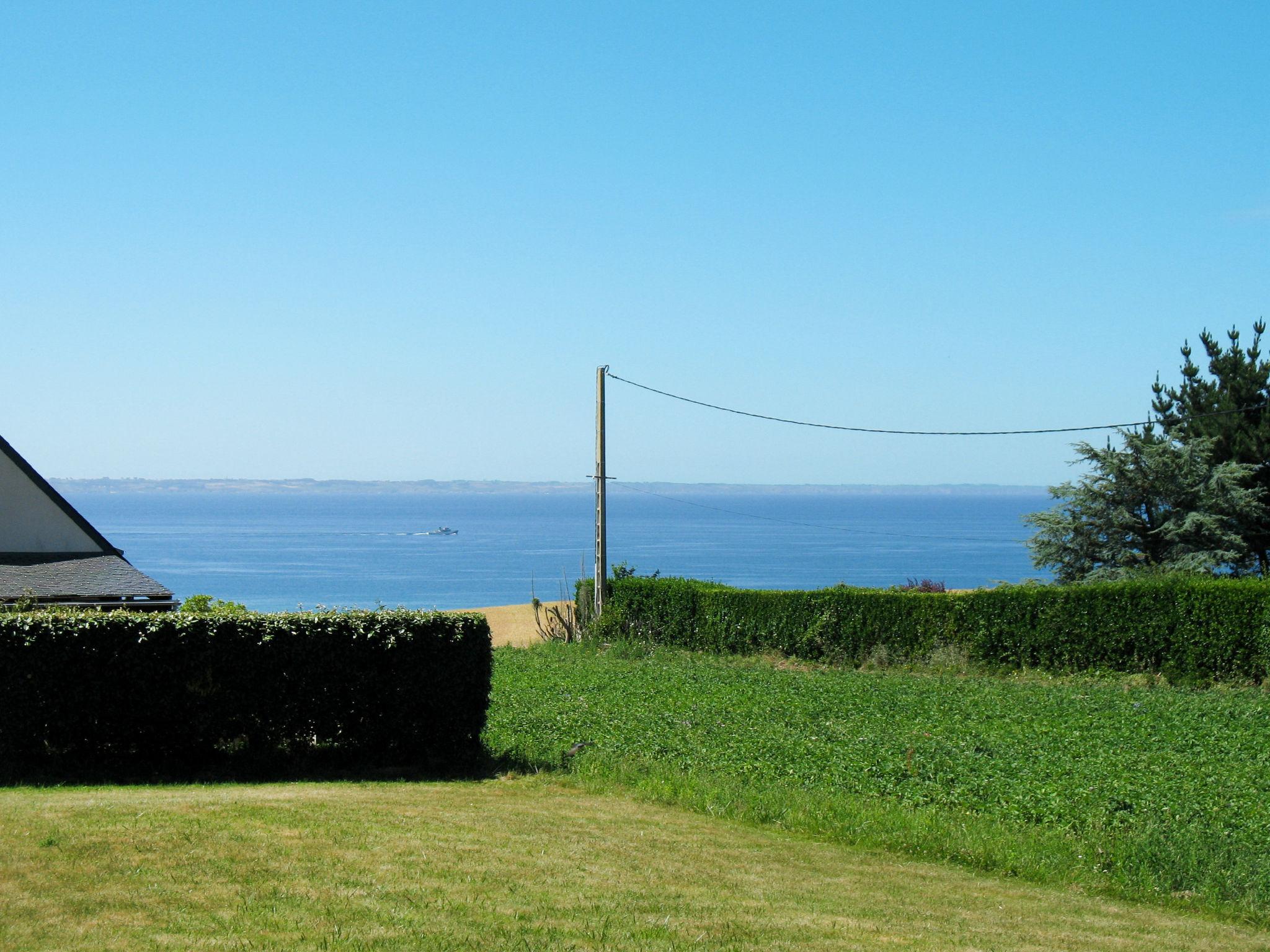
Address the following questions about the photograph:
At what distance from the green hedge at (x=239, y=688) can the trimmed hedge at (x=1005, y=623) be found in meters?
14.3

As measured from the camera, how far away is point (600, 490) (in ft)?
109

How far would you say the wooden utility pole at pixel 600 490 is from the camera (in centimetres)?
3275

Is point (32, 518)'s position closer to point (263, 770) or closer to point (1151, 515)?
point (263, 770)

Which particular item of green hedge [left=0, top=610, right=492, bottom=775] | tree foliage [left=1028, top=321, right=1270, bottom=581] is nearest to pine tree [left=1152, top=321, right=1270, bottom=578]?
tree foliage [left=1028, top=321, right=1270, bottom=581]

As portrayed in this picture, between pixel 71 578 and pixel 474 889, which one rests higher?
pixel 71 578

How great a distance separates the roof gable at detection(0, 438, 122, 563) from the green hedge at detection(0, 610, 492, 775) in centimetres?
1110

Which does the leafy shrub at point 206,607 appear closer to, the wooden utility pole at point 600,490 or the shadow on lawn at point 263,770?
the shadow on lawn at point 263,770

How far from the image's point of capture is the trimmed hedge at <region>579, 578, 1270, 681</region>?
71.3ft

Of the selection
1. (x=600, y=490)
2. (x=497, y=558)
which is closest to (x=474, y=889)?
(x=600, y=490)

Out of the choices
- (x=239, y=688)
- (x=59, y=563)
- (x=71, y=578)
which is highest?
(x=59, y=563)

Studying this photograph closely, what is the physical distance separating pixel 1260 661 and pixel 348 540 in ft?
457

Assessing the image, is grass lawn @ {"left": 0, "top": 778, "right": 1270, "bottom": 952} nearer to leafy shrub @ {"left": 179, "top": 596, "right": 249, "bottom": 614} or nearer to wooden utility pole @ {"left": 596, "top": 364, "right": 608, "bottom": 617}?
leafy shrub @ {"left": 179, "top": 596, "right": 249, "bottom": 614}

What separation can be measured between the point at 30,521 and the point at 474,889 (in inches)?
750

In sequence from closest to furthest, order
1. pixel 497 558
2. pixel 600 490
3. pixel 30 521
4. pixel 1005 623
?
pixel 30 521 < pixel 1005 623 < pixel 600 490 < pixel 497 558
